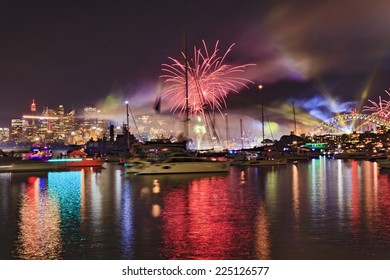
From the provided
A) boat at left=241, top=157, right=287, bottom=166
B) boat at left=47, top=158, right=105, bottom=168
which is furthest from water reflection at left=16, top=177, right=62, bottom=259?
boat at left=241, top=157, right=287, bottom=166

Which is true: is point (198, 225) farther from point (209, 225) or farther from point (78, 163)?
point (78, 163)

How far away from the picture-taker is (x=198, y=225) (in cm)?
1430

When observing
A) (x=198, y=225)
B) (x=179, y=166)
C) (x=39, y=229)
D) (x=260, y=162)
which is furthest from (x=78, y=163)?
(x=198, y=225)

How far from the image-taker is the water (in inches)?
434

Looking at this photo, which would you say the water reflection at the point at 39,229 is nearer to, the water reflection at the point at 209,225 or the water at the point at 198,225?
the water at the point at 198,225

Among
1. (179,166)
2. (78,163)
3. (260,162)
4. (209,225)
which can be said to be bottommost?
(209,225)

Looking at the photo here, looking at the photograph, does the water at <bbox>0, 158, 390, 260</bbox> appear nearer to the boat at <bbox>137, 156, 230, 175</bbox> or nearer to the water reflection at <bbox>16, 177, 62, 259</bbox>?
the water reflection at <bbox>16, 177, 62, 259</bbox>

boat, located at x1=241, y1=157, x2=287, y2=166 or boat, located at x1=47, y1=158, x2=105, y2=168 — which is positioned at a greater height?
boat, located at x1=47, y1=158, x2=105, y2=168

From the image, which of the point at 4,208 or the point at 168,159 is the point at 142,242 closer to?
the point at 4,208

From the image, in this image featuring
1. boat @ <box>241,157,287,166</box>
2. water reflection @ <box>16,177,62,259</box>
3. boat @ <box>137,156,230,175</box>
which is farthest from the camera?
boat @ <box>241,157,287,166</box>

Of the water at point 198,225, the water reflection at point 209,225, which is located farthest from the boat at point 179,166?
the water reflection at point 209,225

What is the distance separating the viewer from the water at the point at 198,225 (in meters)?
11.0
